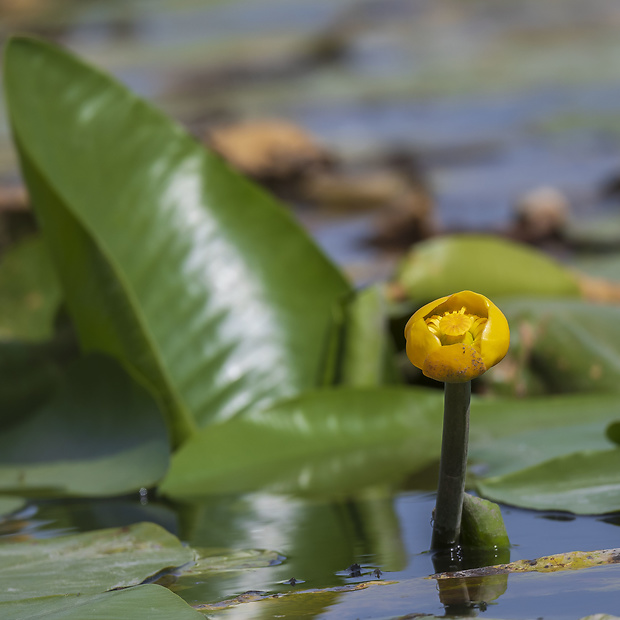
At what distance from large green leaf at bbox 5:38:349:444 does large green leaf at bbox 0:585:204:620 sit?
23cm

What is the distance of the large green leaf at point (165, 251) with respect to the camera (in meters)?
0.48

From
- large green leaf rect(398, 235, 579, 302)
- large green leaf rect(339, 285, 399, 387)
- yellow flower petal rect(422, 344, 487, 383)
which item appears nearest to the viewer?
yellow flower petal rect(422, 344, 487, 383)

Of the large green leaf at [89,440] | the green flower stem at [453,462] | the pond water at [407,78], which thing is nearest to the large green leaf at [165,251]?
the large green leaf at [89,440]

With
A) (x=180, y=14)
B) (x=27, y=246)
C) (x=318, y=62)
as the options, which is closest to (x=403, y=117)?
(x=318, y=62)

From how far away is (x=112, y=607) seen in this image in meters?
0.22

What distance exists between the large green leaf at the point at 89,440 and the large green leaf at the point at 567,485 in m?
0.17

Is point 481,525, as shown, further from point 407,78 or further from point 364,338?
point 407,78

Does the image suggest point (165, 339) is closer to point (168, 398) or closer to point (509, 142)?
point (168, 398)

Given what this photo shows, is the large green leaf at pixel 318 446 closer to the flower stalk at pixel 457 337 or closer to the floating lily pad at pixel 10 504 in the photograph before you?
the floating lily pad at pixel 10 504

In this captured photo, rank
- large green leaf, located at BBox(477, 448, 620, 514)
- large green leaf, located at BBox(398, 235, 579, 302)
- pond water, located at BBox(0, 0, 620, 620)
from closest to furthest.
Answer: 1. large green leaf, located at BBox(477, 448, 620, 514)
2. large green leaf, located at BBox(398, 235, 579, 302)
3. pond water, located at BBox(0, 0, 620, 620)

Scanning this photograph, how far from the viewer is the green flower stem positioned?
0.21m

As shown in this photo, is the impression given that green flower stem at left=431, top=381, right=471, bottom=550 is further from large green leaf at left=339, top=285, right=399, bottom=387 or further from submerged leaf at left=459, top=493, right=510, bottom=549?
large green leaf at left=339, top=285, right=399, bottom=387

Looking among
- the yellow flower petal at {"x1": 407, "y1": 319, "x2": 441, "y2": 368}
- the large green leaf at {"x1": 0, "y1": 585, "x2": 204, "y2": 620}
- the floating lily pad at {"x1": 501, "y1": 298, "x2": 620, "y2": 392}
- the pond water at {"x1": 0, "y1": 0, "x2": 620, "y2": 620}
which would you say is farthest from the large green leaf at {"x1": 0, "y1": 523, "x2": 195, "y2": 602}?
the pond water at {"x1": 0, "y1": 0, "x2": 620, "y2": 620}

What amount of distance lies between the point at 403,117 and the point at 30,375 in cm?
204
